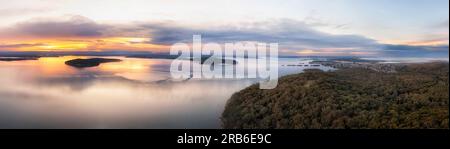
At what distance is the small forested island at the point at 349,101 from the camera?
14.7 feet

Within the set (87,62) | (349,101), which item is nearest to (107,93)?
(87,62)

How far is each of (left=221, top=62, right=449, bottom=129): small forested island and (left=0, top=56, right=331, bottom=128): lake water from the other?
252mm

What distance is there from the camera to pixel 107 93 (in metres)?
5.16

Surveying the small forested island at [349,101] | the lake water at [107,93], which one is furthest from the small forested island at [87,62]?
the small forested island at [349,101]

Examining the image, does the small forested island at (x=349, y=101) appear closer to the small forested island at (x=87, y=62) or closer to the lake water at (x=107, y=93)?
the lake water at (x=107, y=93)

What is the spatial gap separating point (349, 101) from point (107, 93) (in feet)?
→ 9.53

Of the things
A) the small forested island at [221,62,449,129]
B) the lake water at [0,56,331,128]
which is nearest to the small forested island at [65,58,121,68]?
the lake water at [0,56,331,128]

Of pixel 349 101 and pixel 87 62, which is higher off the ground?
pixel 87 62

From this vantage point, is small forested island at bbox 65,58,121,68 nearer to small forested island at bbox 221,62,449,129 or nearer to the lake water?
the lake water

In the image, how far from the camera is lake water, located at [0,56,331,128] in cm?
471

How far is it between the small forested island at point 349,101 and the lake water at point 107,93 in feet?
0.83

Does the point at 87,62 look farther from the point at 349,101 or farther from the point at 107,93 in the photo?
the point at 349,101
